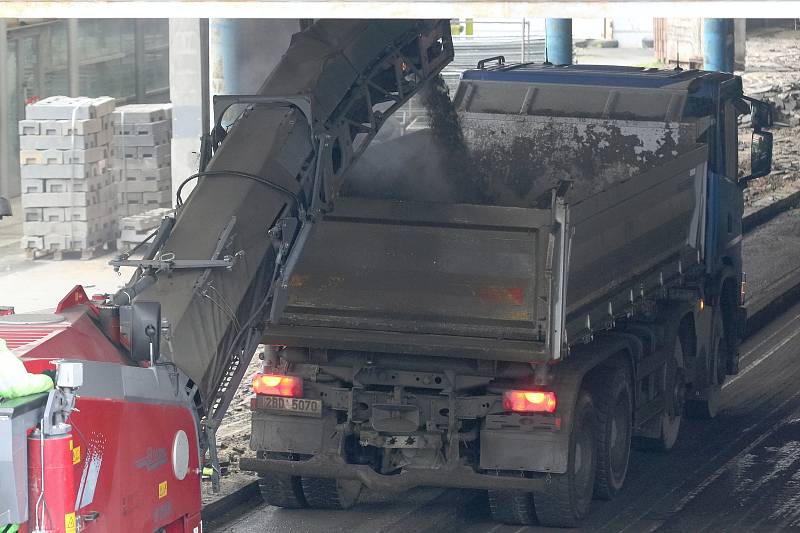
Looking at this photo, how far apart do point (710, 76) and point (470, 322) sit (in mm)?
4764

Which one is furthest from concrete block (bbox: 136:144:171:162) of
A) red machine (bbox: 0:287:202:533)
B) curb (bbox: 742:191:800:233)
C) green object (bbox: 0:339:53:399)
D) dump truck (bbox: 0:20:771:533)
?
green object (bbox: 0:339:53:399)

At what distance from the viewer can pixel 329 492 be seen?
12086 millimetres

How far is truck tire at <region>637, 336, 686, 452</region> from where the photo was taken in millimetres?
13500

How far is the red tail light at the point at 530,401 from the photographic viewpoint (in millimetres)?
10961

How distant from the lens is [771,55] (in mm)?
48188

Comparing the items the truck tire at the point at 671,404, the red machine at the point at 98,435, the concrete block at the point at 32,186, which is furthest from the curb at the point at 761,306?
the concrete block at the point at 32,186

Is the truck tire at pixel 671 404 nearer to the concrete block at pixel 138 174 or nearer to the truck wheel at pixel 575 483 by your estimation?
the truck wheel at pixel 575 483

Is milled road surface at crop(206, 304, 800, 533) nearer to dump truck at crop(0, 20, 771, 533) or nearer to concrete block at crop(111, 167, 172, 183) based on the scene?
dump truck at crop(0, 20, 771, 533)

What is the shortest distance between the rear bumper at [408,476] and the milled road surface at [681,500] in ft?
1.76

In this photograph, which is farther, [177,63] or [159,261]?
[177,63]

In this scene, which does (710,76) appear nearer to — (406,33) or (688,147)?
(688,147)

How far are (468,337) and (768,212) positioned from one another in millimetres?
15837

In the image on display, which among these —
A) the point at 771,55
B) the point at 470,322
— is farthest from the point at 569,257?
the point at 771,55

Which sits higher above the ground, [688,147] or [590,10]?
[590,10]
